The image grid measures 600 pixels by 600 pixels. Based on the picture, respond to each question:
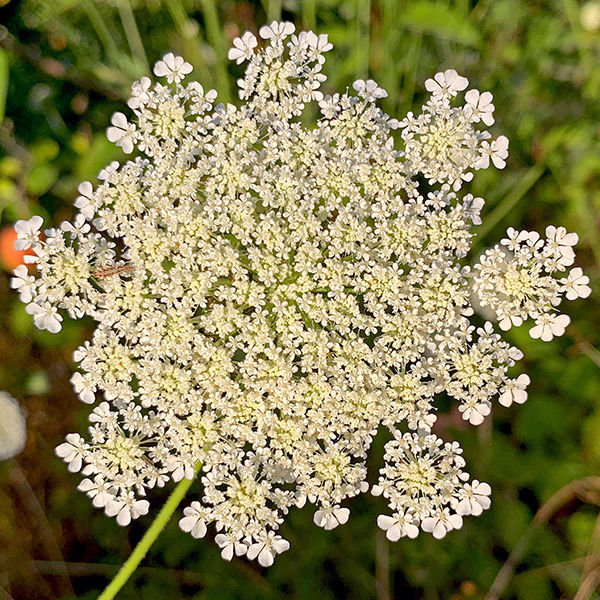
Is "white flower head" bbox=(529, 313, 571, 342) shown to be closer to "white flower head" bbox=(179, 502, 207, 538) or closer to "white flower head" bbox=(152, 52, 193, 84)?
"white flower head" bbox=(179, 502, 207, 538)

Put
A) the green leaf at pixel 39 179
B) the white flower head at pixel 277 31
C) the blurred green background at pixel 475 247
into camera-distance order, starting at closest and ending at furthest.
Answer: the white flower head at pixel 277 31 → the green leaf at pixel 39 179 → the blurred green background at pixel 475 247

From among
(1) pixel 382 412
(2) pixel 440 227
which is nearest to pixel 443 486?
(1) pixel 382 412

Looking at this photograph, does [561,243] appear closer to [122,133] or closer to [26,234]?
[122,133]

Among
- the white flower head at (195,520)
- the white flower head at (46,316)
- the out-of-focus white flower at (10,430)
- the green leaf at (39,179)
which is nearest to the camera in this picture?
the white flower head at (195,520)

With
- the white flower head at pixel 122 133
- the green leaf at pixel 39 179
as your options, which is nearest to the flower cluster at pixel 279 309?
the white flower head at pixel 122 133

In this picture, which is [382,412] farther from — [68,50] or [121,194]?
[68,50]

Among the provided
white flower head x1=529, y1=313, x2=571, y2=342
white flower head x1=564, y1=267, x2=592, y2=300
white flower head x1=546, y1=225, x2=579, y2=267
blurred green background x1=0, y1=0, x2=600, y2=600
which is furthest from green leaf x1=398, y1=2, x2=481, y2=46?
white flower head x1=529, y1=313, x2=571, y2=342

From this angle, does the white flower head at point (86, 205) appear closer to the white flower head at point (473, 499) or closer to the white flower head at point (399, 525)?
the white flower head at point (399, 525)

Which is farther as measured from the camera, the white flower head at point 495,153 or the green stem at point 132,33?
the green stem at point 132,33
